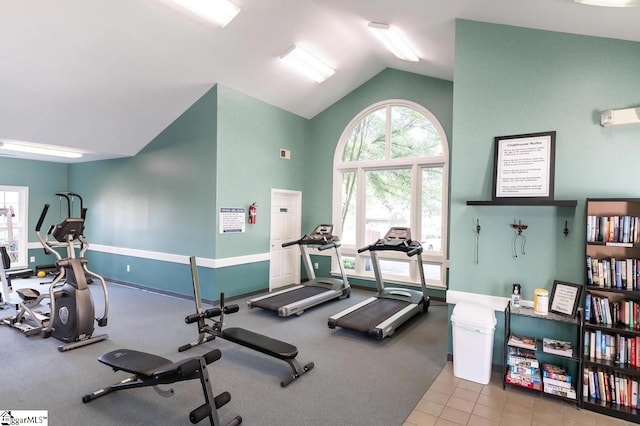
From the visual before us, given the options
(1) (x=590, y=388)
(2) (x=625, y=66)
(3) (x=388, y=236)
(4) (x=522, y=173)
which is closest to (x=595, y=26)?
(2) (x=625, y=66)

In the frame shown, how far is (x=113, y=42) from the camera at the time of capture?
4.16m

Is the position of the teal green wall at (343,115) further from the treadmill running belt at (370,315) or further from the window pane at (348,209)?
the treadmill running belt at (370,315)

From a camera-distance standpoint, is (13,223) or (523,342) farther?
(13,223)

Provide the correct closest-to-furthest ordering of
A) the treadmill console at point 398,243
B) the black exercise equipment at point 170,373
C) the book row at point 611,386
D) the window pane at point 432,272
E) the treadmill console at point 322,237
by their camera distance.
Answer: the black exercise equipment at point 170,373
the book row at point 611,386
the treadmill console at point 398,243
the treadmill console at point 322,237
the window pane at point 432,272

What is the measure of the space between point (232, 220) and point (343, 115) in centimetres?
315

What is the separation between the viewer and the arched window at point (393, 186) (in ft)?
20.2

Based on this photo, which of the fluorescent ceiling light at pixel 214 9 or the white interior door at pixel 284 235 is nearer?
the fluorescent ceiling light at pixel 214 9

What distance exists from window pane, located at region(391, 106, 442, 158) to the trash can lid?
135 inches

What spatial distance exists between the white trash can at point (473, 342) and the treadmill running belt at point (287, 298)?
2602mm

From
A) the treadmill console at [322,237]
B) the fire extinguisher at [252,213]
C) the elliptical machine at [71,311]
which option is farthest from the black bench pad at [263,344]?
the fire extinguisher at [252,213]

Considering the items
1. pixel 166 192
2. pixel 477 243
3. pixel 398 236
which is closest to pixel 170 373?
pixel 477 243

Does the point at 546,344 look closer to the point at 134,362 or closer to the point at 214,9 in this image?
the point at 134,362

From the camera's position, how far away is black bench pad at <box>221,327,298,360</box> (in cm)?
317

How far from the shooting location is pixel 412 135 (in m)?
6.41
